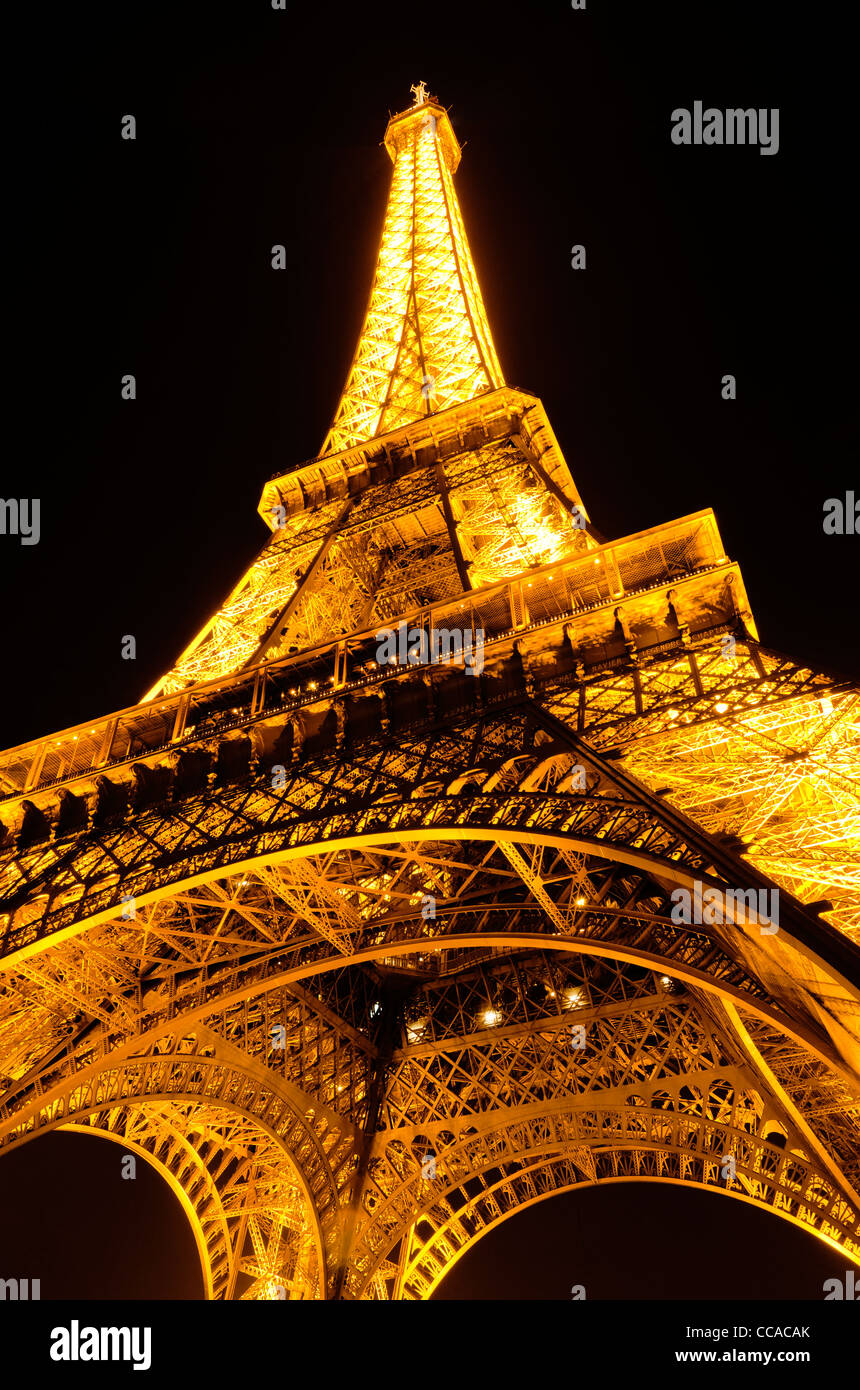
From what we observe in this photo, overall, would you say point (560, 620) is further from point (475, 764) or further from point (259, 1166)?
point (259, 1166)

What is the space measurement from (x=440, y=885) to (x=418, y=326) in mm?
23700

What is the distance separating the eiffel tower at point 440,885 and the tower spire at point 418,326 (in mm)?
548

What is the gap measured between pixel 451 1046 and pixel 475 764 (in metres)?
13.5

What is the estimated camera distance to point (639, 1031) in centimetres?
2328

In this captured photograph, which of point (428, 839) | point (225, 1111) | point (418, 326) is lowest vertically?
point (225, 1111)

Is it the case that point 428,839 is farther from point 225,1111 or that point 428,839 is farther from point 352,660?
point 225,1111

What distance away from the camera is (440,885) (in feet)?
58.7

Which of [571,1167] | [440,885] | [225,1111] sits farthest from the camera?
[571,1167]

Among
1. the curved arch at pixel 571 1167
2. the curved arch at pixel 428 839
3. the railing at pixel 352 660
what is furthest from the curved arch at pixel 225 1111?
the railing at pixel 352 660

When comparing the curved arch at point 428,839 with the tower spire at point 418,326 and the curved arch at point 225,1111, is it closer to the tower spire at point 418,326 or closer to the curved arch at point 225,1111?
the curved arch at point 225,1111

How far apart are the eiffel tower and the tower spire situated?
548 mm

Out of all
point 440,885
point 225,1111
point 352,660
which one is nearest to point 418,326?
point 352,660

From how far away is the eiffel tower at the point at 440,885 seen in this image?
1267 centimetres

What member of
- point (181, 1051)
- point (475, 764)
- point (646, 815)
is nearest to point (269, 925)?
point (181, 1051)
